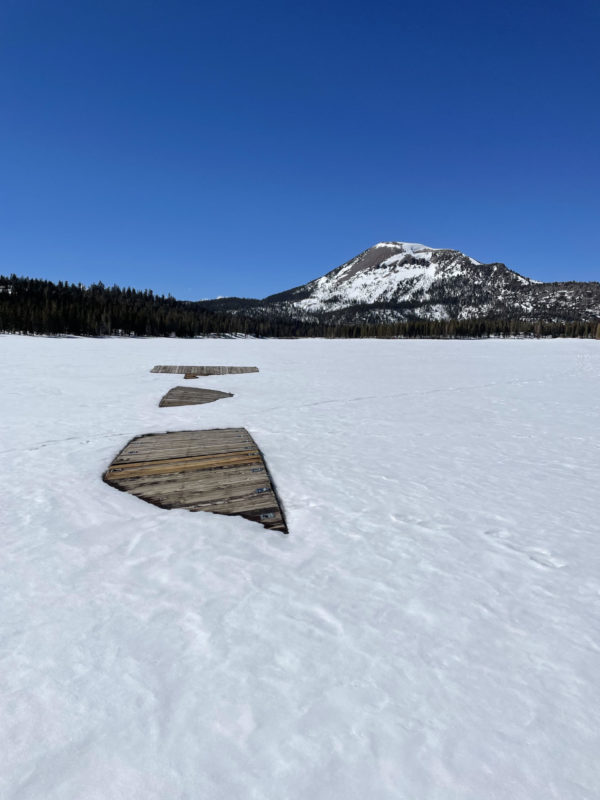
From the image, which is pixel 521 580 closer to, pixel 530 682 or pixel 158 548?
pixel 530 682

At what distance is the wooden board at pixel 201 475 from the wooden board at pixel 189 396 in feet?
12.8

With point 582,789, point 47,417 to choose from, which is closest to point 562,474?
point 582,789

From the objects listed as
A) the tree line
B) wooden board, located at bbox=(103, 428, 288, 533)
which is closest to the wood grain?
wooden board, located at bbox=(103, 428, 288, 533)

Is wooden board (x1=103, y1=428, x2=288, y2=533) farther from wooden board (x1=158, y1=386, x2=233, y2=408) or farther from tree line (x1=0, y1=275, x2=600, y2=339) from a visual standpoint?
tree line (x1=0, y1=275, x2=600, y2=339)

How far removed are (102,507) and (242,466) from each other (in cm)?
234

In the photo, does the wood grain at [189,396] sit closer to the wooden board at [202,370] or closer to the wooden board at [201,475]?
the wooden board at [201,475]

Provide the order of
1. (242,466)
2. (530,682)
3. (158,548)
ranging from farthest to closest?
(242,466) → (158,548) → (530,682)

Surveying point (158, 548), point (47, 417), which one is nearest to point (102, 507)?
point (158, 548)

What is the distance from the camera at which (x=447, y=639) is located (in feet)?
10.9

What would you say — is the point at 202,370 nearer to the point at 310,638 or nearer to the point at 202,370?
the point at 202,370

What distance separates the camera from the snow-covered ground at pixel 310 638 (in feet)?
7.49

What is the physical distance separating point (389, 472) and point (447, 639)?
13.2 ft

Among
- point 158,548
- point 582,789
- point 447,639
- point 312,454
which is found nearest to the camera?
point 582,789

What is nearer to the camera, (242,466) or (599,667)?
(599,667)
